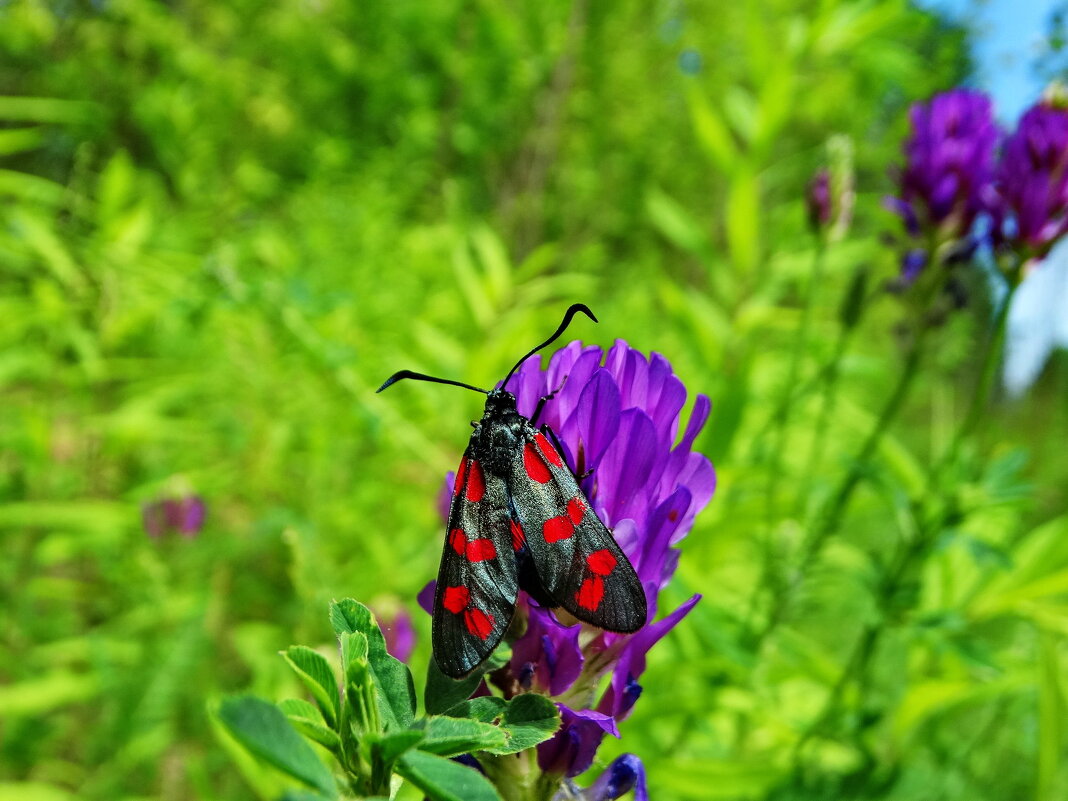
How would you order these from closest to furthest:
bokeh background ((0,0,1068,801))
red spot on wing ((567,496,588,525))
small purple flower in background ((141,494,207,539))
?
red spot on wing ((567,496,588,525)) → bokeh background ((0,0,1068,801)) → small purple flower in background ((141,494,207,539))

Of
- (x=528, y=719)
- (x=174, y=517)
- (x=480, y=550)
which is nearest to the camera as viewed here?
(x=528, y=719)

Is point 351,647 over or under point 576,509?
under

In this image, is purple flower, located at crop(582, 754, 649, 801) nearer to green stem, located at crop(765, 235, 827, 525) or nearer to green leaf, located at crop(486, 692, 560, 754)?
green leaf, located at crop(486, 692, 560, 754)

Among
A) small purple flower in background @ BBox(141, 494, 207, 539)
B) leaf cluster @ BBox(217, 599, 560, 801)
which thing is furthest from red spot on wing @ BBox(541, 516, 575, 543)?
small purple flower in background @ BBox(141, 494, 207, 539)

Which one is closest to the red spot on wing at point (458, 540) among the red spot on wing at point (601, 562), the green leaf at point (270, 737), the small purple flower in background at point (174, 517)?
the red spot on wing at point (601, 562)

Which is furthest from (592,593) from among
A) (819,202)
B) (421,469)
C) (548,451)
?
(421,469)

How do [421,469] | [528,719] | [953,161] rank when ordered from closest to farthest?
[528,719]
[953,161]
[421,469]

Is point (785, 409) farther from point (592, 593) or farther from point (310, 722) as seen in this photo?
point (310, 722)
